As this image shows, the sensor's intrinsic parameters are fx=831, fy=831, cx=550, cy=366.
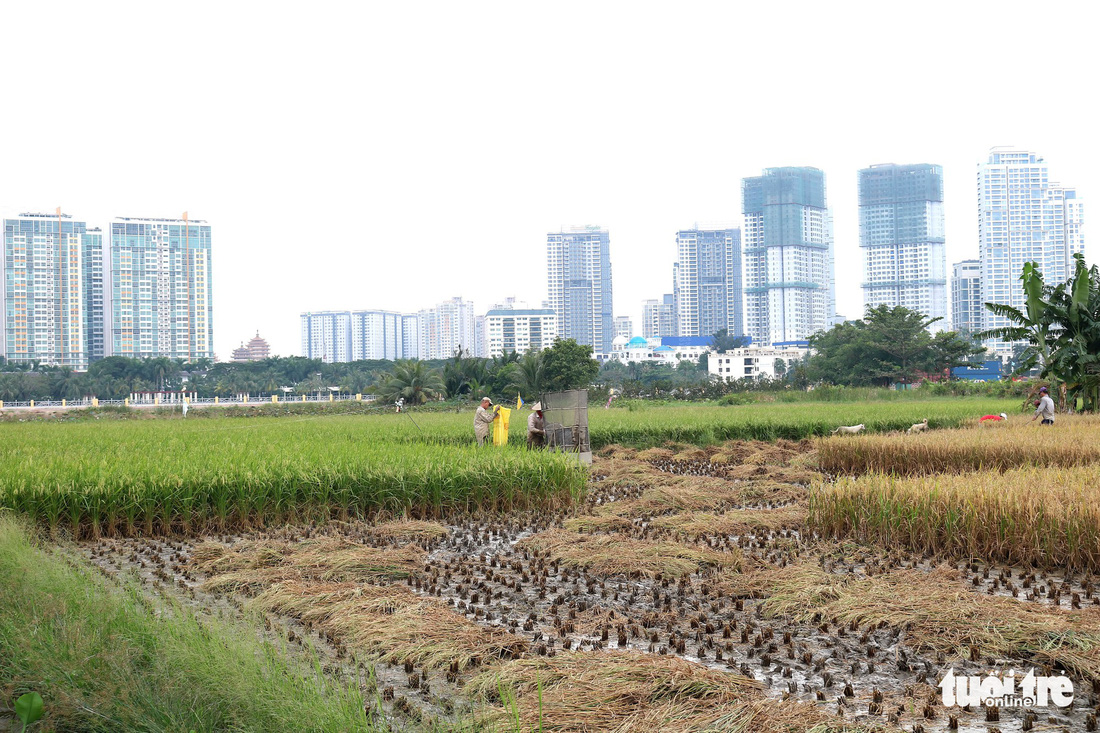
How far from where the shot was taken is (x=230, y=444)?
1550cm

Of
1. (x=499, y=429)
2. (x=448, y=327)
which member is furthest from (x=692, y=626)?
(x=448, y=327)

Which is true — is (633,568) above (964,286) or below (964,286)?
below

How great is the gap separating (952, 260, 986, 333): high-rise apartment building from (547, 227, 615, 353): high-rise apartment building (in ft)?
234

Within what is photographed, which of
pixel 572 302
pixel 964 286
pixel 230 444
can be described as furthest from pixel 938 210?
pixel 230 444

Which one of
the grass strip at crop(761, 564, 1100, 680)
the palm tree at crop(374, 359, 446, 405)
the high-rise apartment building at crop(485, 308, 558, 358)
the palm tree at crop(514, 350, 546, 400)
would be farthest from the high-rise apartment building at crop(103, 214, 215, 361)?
the grass strip at crop(761, 564, 1100, 680)

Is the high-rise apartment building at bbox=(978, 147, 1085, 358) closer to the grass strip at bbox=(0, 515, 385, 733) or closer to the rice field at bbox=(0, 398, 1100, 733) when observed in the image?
the rice field at bbox=(0, 398, 1100, 733)

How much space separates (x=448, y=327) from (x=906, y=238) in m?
103

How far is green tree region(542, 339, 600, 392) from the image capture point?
1738 inches

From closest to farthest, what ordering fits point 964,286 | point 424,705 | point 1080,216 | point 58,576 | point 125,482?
point 424,705, point 58,576, point 125,482, point 1080,216, point 964,286

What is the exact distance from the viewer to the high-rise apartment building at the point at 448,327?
193 metres

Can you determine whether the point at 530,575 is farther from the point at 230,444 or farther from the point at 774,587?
the point at 230,444

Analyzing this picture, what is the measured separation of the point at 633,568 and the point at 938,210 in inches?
7730

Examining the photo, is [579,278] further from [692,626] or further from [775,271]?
[692,626]

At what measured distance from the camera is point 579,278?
187375 millimetres
